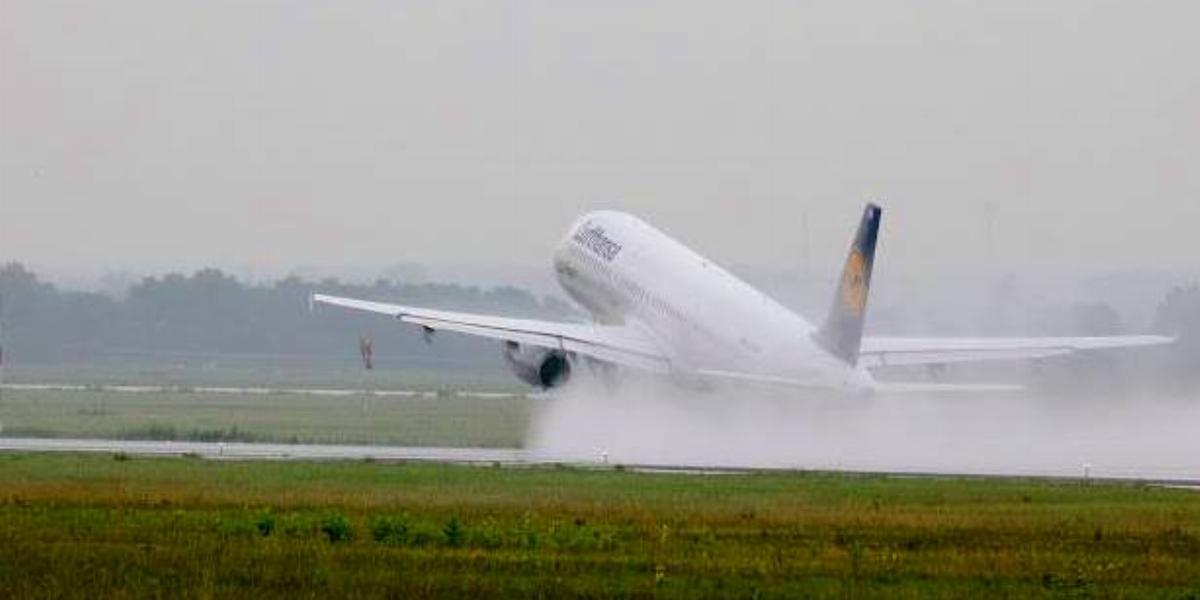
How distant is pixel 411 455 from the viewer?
85375 mm

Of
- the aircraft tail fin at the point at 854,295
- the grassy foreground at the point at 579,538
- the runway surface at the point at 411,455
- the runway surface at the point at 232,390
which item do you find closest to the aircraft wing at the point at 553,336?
the runway surface at the point at 411,455

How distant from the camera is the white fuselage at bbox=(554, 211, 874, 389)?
9131 centimetres

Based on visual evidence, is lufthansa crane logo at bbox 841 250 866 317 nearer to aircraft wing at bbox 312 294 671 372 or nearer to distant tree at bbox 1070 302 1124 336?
aircraft wing at bbox 312 294 671 372

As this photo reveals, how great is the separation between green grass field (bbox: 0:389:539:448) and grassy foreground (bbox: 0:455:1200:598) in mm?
30363

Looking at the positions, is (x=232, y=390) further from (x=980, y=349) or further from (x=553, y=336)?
(x=980, y=349)

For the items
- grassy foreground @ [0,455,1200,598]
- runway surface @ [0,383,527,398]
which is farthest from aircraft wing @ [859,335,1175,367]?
runway surface @ [0,383,527,398]

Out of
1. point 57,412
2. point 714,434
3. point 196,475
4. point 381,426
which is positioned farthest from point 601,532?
point 57,412

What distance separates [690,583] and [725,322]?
5678 cm

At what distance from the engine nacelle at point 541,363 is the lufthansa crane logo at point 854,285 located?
1459 cm

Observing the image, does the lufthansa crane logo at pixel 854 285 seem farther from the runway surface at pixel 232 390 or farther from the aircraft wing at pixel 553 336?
the runway surface at pixel 232 390

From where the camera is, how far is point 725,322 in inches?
3812

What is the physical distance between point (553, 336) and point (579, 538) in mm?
53260

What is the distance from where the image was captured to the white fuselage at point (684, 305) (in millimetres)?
91312

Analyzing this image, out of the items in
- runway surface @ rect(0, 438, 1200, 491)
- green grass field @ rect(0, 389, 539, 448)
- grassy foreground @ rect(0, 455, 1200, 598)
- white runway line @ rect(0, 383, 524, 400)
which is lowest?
grassy foreground @ rect(0, 455, 1200, 598)
